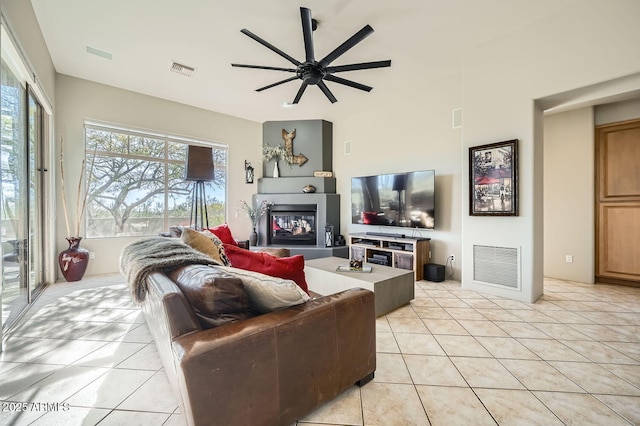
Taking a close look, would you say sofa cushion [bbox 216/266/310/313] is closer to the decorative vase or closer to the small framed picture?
the small framed picture

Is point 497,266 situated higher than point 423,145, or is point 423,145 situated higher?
point 423,145

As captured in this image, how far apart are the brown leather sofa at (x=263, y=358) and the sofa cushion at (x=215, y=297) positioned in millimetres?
42

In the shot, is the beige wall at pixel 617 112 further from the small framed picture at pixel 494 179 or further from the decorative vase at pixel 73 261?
the decorative vase at pixel 73 261

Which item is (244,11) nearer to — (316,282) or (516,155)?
(316,282)

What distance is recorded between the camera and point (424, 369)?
1755 mm

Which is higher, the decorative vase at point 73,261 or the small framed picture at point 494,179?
the small framed picture at point 494,179

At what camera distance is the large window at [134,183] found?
4.22m

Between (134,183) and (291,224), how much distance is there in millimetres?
2871

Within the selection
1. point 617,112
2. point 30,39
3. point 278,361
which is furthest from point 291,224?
point 617,112

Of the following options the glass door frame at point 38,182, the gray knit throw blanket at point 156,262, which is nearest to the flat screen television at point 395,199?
the gray knit throw blanket at point 156,262

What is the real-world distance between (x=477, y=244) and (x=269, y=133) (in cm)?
450

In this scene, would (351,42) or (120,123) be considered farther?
(120,123)

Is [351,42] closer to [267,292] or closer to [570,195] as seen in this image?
[267,292]

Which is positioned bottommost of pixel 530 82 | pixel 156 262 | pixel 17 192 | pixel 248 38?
pixel 156 262
